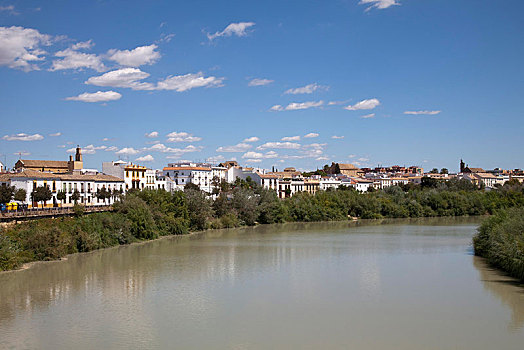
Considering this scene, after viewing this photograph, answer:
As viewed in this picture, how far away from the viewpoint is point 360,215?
191 ft

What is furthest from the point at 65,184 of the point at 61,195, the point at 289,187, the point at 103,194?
the point at 289,187

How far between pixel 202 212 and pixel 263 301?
83.3ft

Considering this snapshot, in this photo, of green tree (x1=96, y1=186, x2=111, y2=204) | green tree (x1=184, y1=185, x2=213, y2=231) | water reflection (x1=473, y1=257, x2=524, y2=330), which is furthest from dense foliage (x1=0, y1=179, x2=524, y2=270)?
water reflection (x1=473, y1=257, x2=524, y2=330)

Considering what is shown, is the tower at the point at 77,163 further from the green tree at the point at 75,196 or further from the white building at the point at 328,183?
the white building at the point at 328,183

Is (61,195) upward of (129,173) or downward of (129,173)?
downward

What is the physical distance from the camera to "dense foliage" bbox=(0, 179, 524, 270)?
2608cm

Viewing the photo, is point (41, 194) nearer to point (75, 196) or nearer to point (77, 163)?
point (75, 196)

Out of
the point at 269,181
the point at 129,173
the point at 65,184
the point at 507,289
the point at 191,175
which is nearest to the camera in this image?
the point at 507,289

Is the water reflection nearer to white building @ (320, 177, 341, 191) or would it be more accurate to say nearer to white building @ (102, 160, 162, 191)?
white building @ (102, 160, 162, 191)

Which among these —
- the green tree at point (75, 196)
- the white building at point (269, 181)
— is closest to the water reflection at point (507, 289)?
the green tree at point (75, 196)

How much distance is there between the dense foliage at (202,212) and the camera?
2608cm

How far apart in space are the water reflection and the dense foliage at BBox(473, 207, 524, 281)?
1.45ft

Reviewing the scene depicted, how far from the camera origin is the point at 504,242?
880 inches

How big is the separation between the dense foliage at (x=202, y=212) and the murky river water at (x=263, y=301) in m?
1.29
